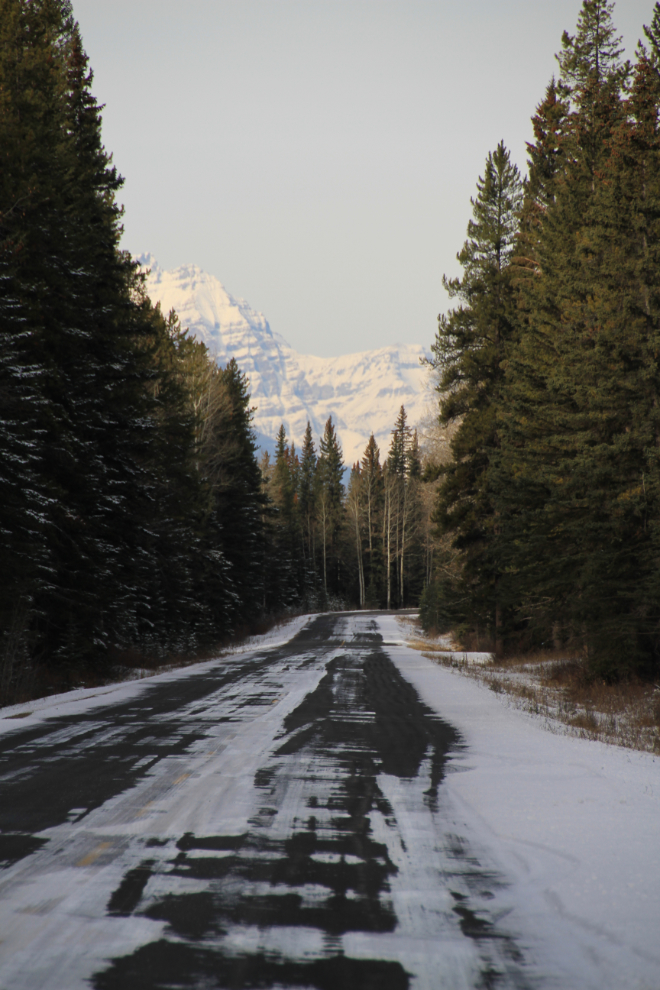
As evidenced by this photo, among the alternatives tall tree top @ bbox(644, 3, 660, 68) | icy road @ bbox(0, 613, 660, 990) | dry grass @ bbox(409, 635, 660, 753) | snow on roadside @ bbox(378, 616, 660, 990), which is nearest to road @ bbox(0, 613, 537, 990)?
icy road @ bbox(0, 613, 660, 990)

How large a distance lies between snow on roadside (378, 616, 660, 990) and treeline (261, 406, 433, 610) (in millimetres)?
57208

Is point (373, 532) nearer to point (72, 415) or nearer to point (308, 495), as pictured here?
point (308, 495)

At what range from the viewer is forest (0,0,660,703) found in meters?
15.0

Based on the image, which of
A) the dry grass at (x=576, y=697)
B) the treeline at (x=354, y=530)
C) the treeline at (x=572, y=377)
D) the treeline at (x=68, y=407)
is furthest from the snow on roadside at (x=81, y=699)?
the treeline at (x=354, y=530)

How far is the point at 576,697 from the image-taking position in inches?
602

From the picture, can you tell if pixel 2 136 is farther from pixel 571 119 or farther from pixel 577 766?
pixel 577 766

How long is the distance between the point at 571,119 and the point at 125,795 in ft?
72.4

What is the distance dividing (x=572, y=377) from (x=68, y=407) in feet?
40.8

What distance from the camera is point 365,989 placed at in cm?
345

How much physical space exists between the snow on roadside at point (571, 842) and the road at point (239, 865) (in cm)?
23

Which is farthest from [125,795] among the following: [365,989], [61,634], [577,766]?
[61,634]

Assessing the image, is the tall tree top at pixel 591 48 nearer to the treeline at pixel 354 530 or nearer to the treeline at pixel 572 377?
the treeline at pixel 572 377

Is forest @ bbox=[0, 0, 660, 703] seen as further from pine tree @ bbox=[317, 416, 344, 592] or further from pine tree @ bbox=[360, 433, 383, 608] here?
pine tree @ bbox=[317, 416, 344, 592]

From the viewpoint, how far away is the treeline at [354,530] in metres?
76.9
